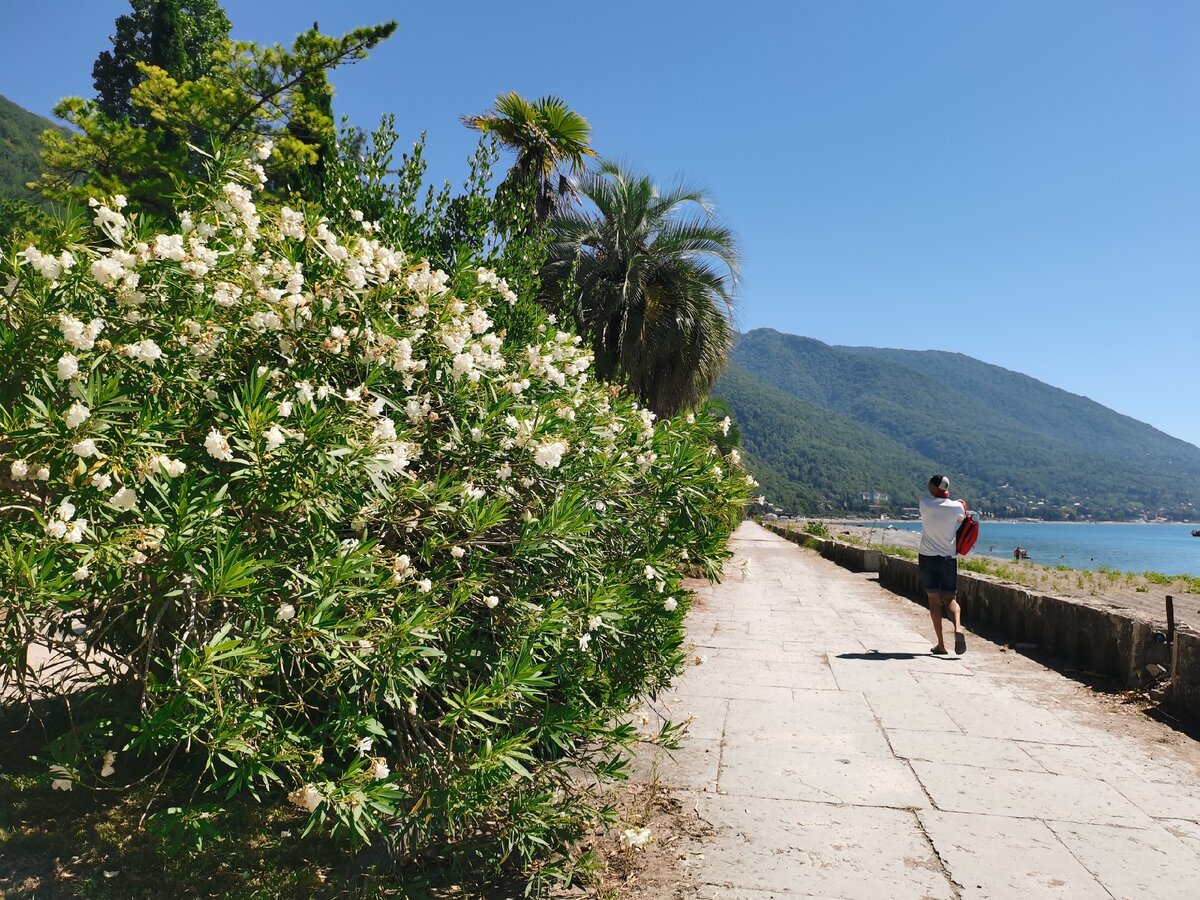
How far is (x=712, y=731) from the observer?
5051mm

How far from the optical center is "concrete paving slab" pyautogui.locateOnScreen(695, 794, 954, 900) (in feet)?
10.1

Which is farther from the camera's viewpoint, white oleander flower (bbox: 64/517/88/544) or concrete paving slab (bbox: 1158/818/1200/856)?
concrete paving slab (bbox: 1158/818/1200/856)

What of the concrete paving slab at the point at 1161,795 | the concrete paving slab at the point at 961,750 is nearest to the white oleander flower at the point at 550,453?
the concrete paving slab at the point at 961,750

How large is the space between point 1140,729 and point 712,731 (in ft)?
9.37

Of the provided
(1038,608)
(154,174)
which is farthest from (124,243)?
Result: (154,174)

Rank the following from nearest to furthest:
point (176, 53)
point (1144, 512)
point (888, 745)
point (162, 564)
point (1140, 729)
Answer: point (162, 564), point (888, 745), point (1140, 729), point (176, 53), point (1144, 512)

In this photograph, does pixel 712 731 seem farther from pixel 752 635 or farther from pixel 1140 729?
pixel 752 635

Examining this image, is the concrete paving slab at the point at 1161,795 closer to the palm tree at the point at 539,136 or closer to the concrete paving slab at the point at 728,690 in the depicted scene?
the concrete paving slab at the point at 728,690

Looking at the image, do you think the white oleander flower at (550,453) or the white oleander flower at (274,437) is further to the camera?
the white oleander flower at (550,453)

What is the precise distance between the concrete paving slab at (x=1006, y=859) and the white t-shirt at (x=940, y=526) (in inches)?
169

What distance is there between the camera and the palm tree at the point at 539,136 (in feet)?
41.0

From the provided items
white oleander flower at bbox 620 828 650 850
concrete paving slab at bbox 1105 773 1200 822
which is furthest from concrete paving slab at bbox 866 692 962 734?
white oleander flower at bbox 620 828 650 850

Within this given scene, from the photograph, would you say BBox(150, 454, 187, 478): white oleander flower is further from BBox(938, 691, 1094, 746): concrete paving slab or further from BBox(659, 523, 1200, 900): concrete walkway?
BBox(938, 691, 1094, 746): concrete paving slab

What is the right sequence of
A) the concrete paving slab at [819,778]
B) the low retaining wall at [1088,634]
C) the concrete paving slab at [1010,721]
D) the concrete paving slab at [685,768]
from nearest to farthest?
the concrete paving slab at [819,778] → the concrete paving slab at [685,768] → the concrete paving slab at [1010,721] → the low retaining wall at [1088,634]
